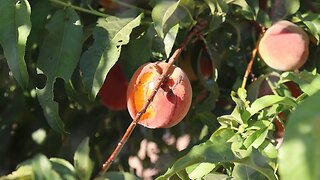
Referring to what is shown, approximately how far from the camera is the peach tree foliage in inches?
32.3

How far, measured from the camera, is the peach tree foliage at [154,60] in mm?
821

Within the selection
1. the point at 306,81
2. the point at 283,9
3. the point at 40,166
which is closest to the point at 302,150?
the point at 40,166

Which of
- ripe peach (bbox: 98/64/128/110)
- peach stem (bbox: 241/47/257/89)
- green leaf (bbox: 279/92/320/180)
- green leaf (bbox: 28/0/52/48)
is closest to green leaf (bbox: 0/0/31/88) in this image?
green leaf (bbox: 28/0/52/48)

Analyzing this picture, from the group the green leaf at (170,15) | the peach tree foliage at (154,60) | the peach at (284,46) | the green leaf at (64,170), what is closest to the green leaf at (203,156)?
the peach tree foliage at (154,60)

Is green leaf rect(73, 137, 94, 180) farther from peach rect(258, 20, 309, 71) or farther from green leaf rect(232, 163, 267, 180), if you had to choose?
peach rect(258, 20, 309, 71)

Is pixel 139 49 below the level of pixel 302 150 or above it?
below

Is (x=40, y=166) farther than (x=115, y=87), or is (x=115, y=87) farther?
(x=115, y=87)

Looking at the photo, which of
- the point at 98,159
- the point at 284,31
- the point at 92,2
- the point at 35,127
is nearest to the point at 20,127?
the point at 35,127

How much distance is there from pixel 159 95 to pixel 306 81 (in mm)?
206

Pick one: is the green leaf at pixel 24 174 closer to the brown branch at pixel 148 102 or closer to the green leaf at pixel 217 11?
the brown branch at pixel 148 102

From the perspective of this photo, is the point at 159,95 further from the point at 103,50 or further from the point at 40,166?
the point at 40,166

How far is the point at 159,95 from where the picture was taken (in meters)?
0.91

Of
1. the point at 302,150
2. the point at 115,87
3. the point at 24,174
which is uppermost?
the point at 302,150

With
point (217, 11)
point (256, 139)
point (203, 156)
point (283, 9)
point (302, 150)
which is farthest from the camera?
point (283, 9)
